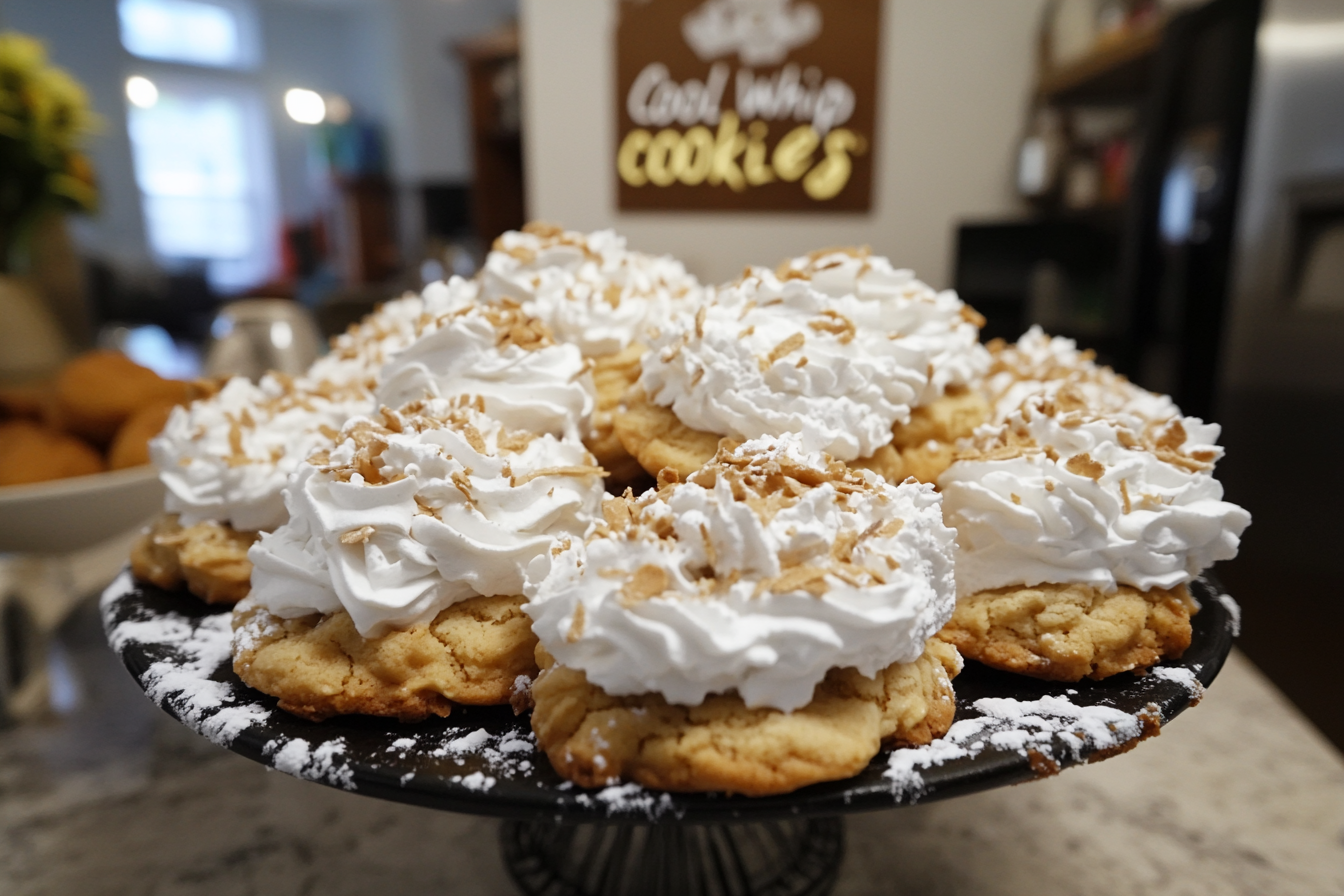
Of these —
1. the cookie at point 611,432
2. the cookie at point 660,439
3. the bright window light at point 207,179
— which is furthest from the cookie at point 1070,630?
the bright window light at point 207,179

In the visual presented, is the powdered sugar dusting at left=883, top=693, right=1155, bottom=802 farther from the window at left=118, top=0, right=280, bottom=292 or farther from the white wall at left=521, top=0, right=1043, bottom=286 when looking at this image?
the window at left=118, top=0, right=280, bottom=292

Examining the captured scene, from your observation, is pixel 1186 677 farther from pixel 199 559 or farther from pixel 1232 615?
pixel 199 559

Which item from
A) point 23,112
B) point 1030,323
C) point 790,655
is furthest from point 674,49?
point 790,655

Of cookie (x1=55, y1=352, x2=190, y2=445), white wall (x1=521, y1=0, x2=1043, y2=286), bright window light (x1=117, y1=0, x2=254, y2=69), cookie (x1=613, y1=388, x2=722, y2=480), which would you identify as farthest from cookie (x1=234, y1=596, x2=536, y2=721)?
bright window light (x1=117, y1=0, x2=254, y2=69)

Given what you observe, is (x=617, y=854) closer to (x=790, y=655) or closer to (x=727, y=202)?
(x=790, y=655)

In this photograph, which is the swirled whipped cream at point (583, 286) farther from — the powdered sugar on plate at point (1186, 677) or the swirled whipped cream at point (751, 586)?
the powdered sugar on plate at point (1186, 677)

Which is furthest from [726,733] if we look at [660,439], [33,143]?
[33,143]
